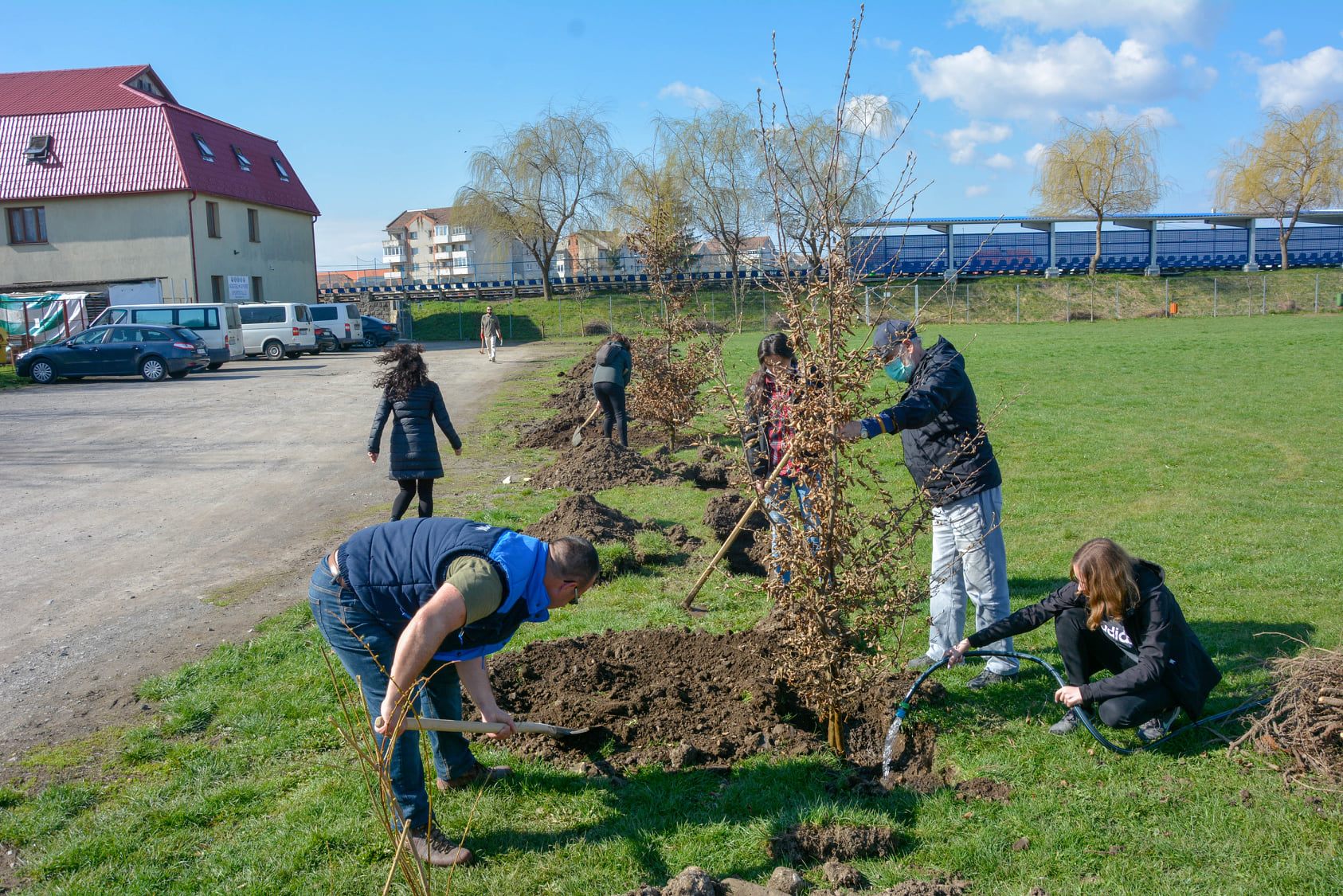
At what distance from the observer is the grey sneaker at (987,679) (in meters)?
4.95

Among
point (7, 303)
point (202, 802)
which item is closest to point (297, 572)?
point (202, 802)

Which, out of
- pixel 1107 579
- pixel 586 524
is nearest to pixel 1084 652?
pixel 1107 579

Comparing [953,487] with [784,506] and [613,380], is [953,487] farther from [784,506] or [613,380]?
[613,380]

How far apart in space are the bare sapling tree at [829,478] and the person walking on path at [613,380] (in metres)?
7.33

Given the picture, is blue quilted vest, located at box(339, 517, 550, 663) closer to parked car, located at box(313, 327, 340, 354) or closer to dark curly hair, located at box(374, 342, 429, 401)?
dark curly hair, located at box(374, 342, 429, 401)

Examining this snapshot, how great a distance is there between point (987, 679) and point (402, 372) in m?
5.01

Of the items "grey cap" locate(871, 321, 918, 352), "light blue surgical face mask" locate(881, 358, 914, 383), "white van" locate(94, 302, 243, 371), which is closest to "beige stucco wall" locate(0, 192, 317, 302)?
"white van" locate(94, 302, 243, 371)

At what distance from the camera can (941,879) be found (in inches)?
131

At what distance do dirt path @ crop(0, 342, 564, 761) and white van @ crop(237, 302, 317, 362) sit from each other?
12.6m

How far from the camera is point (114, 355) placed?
24312 millimetres

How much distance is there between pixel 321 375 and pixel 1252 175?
56900 millimetres

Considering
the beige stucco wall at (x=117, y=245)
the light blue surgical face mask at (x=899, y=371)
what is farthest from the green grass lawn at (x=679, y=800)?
the beige stucco wall at (x=117, y=245)

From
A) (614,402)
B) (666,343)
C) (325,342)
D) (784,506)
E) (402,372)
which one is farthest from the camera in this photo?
(325,342)

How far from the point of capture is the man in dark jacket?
4.73 metres
